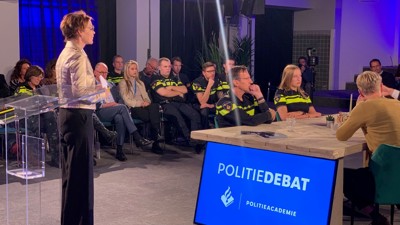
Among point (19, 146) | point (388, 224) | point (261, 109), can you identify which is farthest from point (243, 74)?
point (19, 146)

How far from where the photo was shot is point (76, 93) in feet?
11.9

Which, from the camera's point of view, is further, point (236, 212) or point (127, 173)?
point (127, 173)

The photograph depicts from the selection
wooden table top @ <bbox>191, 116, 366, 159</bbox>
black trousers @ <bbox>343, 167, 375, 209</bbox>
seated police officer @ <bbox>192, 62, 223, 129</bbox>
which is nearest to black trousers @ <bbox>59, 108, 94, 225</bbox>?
wooden table top @ <bbox>191, 116, 366, 159</bbox>

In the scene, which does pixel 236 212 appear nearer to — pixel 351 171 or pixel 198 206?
pixel 198 206

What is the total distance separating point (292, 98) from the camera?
583cm

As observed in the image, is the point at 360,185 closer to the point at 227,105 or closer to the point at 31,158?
the point at 227,105

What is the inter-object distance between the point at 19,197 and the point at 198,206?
1893mm

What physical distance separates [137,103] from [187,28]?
13.7 feet

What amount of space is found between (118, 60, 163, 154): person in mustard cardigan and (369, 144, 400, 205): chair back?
4006 millimetres

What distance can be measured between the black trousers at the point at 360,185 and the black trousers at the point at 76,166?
5.70 feet

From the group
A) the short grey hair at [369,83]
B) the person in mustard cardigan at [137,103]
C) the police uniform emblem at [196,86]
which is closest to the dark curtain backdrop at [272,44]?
the police uniform emblem at [196,86]

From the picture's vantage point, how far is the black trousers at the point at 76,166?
150 inches

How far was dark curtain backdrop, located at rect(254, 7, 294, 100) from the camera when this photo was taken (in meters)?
15.0

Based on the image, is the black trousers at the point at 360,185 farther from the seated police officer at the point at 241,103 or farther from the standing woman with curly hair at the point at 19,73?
the standing woman with curly hair at the point at 19,73
